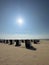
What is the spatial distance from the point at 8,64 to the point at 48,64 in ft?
9.18

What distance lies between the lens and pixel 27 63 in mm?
10117

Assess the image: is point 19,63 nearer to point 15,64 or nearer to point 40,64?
point 15,64

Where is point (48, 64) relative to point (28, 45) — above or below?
below

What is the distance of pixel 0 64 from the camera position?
31.7ft

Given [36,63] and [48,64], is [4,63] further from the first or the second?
[48,64]

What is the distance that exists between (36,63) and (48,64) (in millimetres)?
857

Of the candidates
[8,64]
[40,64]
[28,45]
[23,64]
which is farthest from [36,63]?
[28,45]

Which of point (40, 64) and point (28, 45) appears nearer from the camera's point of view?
point (40, 64)

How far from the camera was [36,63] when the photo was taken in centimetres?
1011

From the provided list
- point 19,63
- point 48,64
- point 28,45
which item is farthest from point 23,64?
point 28,45

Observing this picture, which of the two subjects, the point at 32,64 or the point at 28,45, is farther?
the point at 28,45

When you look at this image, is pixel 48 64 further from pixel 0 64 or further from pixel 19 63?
pixel 0 64

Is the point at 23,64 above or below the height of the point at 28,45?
below

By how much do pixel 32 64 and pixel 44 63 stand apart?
Answer: 3.10 feet
